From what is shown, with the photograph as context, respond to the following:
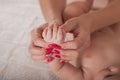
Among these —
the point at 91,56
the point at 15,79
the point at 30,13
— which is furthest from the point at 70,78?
the point at 30,13

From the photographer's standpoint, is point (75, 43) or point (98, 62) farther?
point (98, 62)

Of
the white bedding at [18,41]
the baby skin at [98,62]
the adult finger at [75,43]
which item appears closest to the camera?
the adult finger at [75,43]

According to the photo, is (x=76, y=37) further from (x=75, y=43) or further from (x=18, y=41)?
(x=18, y=41)

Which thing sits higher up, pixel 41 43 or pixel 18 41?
pixel 18 41

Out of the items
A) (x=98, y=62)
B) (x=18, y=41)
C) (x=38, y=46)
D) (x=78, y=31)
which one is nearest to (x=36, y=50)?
(x=38, y=46)

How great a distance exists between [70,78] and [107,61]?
A: 13cm

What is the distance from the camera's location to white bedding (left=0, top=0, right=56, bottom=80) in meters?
0.92

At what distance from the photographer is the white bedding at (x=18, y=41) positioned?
92 cm

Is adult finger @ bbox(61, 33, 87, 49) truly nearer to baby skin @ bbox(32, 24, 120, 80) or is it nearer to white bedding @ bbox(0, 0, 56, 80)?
baby skin @ bbox(32, 24, 120, 80)

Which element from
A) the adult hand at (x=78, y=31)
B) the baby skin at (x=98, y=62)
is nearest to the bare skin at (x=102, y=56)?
the baby skin at (x=98, y=62)

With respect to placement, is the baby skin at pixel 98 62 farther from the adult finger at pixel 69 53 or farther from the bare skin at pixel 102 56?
the adult finger at pixel 69 53

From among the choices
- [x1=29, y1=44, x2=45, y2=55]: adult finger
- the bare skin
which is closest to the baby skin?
the bare skin

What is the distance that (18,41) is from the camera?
3.46 ft

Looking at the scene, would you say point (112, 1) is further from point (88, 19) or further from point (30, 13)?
point (30, 13)
